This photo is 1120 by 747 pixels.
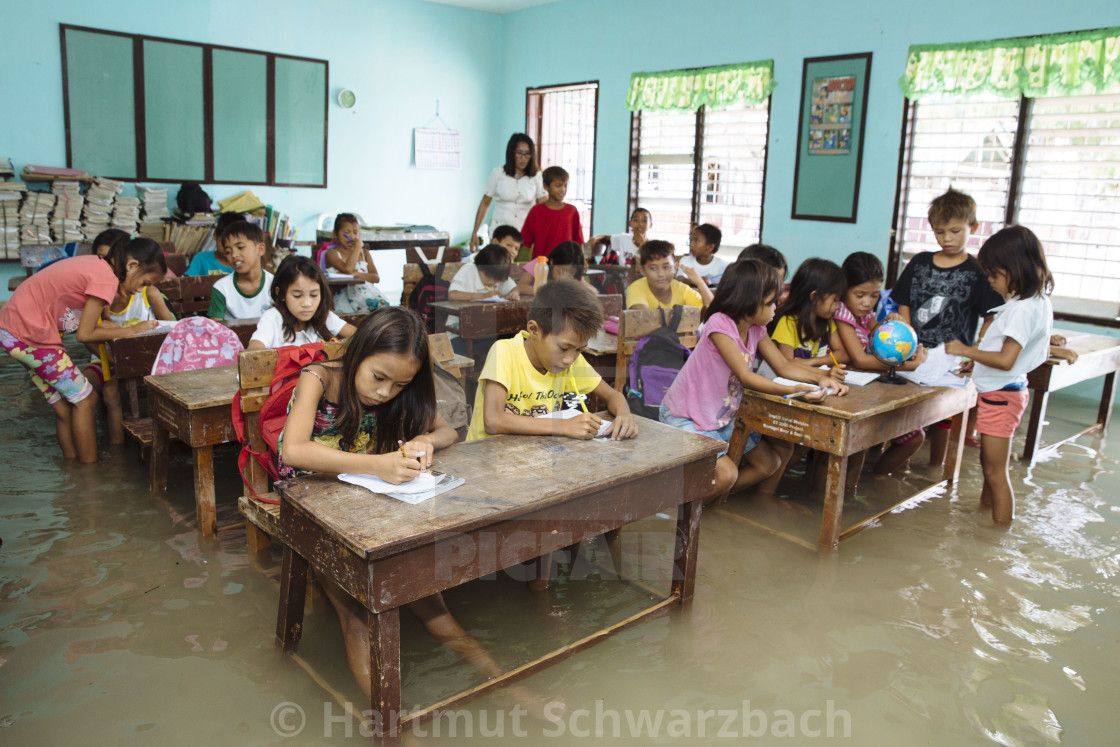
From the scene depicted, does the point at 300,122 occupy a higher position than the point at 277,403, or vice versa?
the point at 300,122

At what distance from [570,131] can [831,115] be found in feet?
11.2

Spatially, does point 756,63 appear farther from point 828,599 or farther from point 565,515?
point 565,515

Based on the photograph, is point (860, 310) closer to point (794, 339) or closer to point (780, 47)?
point (794, 339)

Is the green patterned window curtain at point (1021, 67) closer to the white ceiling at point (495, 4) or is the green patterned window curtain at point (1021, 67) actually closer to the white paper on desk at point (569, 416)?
the white ceiling at point (495, 4)

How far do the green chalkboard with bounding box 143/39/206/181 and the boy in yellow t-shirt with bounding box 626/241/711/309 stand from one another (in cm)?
511

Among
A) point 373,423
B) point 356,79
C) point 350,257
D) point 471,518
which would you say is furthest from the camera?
point 356,79

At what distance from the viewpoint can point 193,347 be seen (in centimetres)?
320

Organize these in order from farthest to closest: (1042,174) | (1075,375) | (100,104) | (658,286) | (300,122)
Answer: (300,122)
(100,104)
(1042,174)
(658,286)
(1075,375)

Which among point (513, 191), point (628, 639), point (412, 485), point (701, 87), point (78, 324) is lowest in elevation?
point (628, 639)

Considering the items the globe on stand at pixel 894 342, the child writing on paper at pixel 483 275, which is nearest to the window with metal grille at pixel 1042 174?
the globe on stand at pixel 894 342

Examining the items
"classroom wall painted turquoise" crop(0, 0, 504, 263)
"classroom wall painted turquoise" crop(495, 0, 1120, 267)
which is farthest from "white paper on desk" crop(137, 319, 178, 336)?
"classroom wall painted turquoise" crop(495, 0, 1120, 267)

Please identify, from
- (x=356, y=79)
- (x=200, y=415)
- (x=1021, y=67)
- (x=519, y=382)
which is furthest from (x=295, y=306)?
(x=356, y=79)

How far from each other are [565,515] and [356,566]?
1.79ft

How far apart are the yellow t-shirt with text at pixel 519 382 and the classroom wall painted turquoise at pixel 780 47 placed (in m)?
4.58
